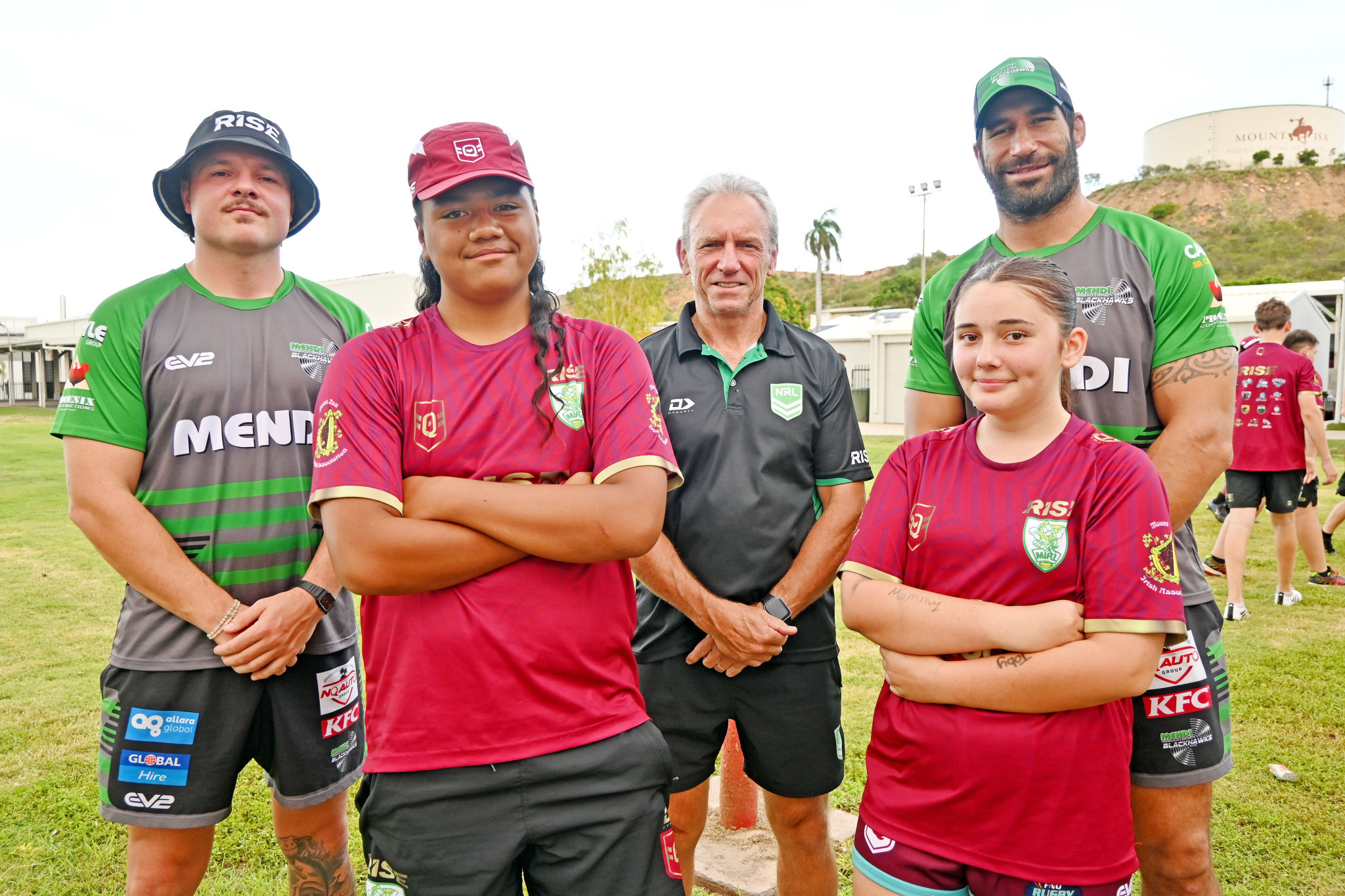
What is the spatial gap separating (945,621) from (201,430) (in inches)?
88.4

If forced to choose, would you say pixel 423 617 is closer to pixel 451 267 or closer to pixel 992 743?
pixel 451 267

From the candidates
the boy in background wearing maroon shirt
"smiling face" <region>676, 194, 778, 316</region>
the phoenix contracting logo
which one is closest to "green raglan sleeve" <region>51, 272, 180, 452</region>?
"smiling face" <region>676, 194, 778, 316</region>

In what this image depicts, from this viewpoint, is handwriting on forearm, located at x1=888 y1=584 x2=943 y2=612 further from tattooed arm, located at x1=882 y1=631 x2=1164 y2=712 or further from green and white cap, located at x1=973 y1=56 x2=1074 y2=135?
green and white cap, located at x1=973 y1=56 x2=1074 y2=135

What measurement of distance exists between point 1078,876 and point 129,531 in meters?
2.71

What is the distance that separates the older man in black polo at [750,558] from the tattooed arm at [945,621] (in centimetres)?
68

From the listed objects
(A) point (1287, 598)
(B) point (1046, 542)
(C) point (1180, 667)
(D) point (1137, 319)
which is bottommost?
(A) point (1287, 598)

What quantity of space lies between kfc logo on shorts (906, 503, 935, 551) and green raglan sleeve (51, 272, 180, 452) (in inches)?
90.8

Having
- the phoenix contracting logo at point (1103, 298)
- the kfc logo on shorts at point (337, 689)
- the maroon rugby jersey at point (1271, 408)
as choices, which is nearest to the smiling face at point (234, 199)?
the kfc logo on shorts at point (337, 689)

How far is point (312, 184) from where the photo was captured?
9.71 ft

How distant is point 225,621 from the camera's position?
8.39ft

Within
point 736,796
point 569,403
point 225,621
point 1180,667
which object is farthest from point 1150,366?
point 225,621

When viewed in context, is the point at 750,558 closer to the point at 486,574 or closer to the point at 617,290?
the point at 486,574

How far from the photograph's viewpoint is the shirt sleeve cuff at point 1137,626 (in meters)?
1.93

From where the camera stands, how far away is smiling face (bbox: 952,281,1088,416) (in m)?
2.11
